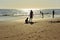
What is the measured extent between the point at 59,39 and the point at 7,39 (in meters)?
3.31

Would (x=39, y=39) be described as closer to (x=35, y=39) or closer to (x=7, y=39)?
(x=35, y=39)

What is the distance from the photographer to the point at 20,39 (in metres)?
10.4

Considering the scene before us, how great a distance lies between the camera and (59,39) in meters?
10.1

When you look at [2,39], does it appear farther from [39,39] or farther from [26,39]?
[39,39]

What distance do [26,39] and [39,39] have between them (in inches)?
32.8

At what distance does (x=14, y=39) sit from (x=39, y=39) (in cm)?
160

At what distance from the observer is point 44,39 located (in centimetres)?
1020

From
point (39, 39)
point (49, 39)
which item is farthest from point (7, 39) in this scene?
point (49, 39)

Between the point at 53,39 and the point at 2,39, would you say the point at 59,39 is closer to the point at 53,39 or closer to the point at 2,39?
the point at 53,39

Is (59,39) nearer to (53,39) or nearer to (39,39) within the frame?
(53,39)

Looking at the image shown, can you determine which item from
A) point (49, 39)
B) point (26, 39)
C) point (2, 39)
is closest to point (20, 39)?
point (26, 39)

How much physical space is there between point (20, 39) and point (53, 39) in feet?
6.84

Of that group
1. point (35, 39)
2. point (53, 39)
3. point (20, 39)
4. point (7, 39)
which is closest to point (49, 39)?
point (53, 39)

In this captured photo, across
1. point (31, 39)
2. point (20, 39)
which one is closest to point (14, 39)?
point (20, 39)
